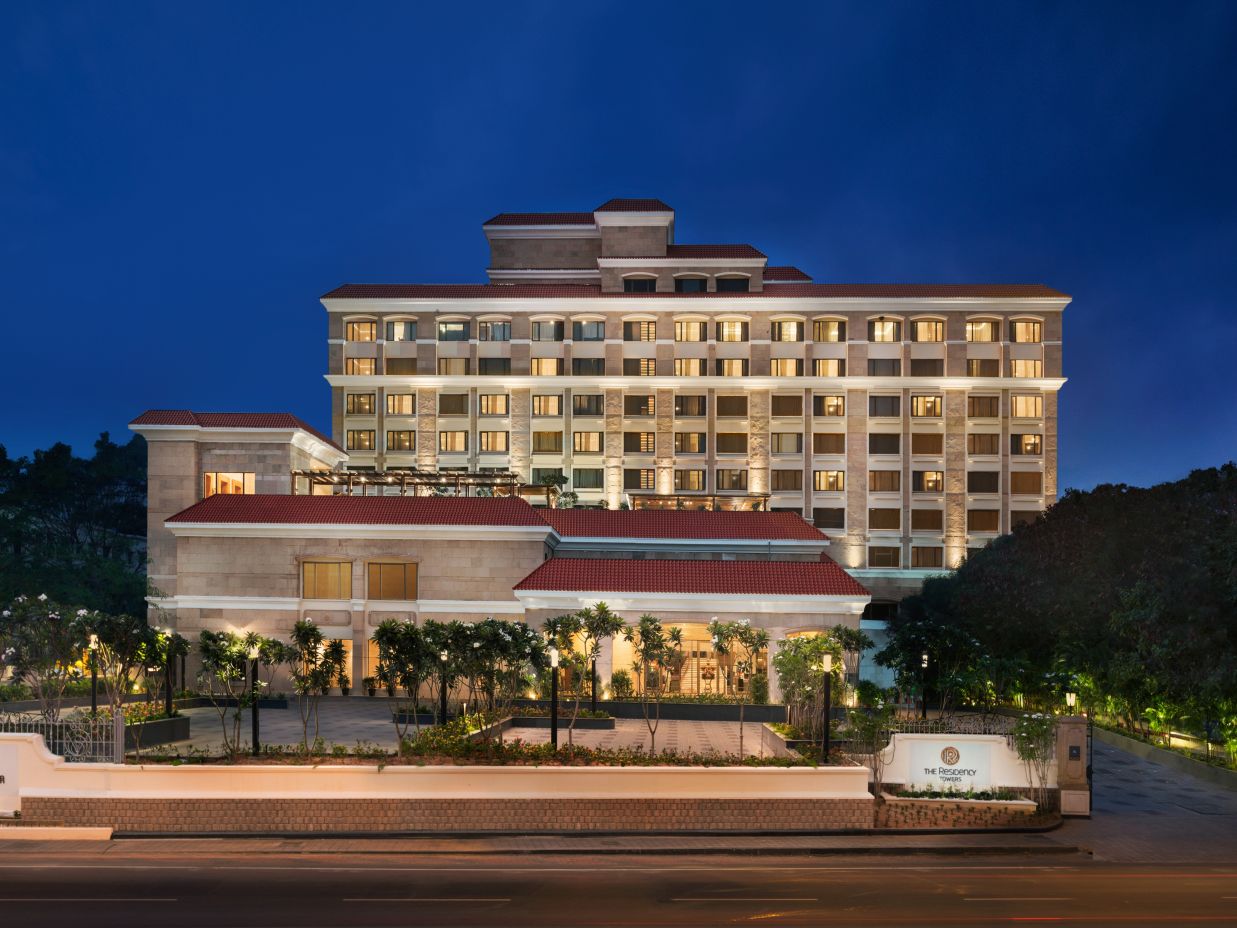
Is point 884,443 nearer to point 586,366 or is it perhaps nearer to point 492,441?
point 586,366

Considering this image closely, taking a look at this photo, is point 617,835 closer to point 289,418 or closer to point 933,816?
point 933,816

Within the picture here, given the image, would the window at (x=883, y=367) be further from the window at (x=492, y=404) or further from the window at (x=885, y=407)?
the window at (x=492, y=404)

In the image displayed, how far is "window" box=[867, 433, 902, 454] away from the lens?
75438 mm

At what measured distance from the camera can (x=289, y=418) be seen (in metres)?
48.5

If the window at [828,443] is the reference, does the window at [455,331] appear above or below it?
above

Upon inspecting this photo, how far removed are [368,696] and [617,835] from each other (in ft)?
75.2

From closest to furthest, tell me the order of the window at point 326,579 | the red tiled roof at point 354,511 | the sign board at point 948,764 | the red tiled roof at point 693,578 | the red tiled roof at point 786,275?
the sign board at point 948,764
the red tiled roof at point 693,578
the red tiled roof at point 354,511
the window at point 326,579
the red tiled roof at point 786,275

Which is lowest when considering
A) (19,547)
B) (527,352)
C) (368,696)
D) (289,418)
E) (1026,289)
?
(368,696)

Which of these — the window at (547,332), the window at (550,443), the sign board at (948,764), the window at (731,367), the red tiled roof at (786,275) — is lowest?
the sign board at (948,764)

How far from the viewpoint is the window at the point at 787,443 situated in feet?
248

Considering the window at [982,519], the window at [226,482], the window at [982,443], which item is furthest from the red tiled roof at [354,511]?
the window at [982,443]

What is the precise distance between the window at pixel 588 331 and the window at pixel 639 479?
9.82m

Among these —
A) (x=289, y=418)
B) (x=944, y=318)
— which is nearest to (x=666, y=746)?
(x=289, y=418)

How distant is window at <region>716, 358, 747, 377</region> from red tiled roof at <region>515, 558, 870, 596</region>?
3757 cm
